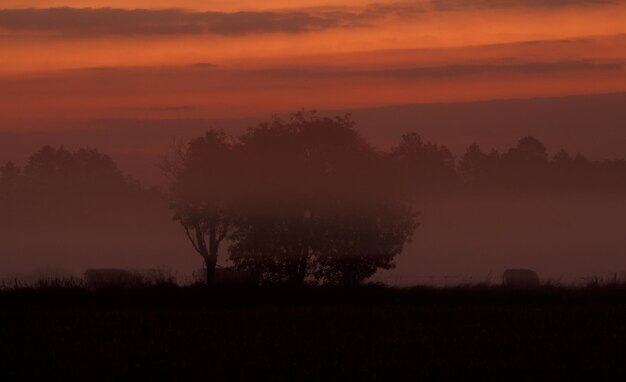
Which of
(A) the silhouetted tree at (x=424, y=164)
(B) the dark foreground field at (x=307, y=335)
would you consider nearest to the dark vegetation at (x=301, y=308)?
(B) the dark foreground field at (x=307, y=335)

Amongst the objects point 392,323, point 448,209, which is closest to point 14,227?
point 448,209

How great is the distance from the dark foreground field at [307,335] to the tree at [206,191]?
60.4 ft

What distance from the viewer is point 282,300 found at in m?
46.0

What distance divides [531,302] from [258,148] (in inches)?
1027

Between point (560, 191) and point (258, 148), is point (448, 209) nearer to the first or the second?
point (560, 191)

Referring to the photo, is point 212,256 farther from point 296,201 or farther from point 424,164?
point 424,164

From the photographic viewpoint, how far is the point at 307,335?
3269 centimetres

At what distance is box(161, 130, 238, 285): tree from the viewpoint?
65875 millimetres

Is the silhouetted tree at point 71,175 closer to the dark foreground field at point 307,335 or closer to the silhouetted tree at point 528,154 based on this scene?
the silhouetted tree at point 528,154

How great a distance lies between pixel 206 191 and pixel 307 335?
34.8 metres

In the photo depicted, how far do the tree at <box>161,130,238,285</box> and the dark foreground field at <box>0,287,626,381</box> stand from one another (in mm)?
18397

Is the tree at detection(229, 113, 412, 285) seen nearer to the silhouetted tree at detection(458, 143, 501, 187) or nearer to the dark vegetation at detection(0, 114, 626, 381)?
the dark vegetation at detection(0, 114, 626, 381)

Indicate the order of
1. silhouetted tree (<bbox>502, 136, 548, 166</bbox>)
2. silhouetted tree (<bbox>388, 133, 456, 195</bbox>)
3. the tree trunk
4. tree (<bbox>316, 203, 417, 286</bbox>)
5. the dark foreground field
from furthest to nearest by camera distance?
1. silhouetted tree (<bbox>502, 136, 548, 166</bbox>)
2. silhouetted tree (<bbox>388, 133, 456, 195</bbox>)
3. the tree trunk
4. tree (<bbox>316, 203, 417, 286</bbox>)
5. the dark foreground field

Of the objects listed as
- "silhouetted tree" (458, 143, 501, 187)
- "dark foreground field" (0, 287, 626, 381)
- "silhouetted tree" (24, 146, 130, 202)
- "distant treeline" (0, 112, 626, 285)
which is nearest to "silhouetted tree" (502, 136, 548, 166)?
"silhouetted tree" (458, 143, 501, 187)
